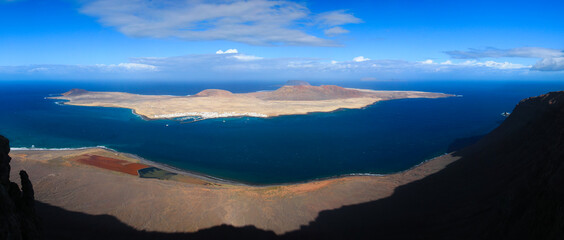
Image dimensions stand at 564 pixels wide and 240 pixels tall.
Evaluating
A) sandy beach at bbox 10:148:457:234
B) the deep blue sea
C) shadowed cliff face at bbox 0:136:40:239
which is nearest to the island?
the deep blue sea

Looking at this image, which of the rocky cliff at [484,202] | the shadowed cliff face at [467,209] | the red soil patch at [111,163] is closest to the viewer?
the rocky cliff at [484,202]

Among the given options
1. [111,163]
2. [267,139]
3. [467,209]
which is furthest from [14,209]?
[267,139]

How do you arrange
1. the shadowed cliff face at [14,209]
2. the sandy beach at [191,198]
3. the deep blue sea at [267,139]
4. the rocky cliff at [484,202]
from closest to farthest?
the shadowed cliff face at [14,209], the rocky cliff at [484,202], the sandy beach at [191,198], the deep blue sea at [267,139]

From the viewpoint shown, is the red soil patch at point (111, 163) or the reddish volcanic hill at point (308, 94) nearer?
the red soil patch at point (111, 163)

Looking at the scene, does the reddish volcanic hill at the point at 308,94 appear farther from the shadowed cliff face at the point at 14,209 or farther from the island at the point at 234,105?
the shadowed cliff face at the point at 14,209

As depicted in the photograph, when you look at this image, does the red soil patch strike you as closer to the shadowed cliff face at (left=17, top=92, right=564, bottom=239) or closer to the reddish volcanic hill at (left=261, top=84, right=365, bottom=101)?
the shadowed cliff face at (left=17, top=92, right=564, bottom=239)

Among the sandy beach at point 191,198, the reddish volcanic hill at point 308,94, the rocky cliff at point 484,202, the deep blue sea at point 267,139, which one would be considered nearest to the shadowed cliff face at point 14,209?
the sandy beach at point 191,198

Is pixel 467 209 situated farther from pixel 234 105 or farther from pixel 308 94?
pixel 308 94
